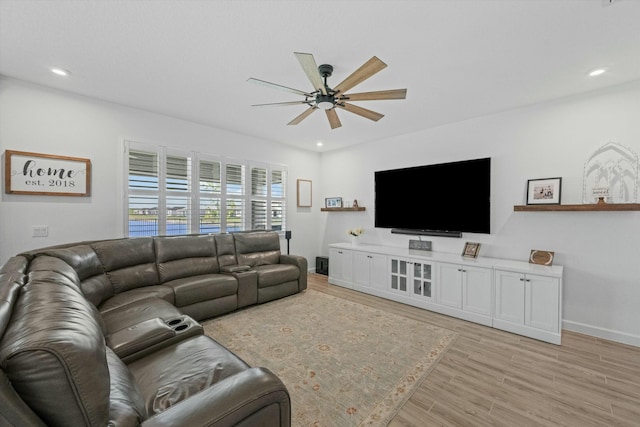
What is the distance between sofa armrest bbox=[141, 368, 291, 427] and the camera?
3.08 ft

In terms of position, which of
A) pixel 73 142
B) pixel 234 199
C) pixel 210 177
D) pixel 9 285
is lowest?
pixel 9 285

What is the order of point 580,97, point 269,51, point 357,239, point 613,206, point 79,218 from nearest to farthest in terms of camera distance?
point 269,51 < point 613,206 < point 580,97 < point 79,218 < point 357,239

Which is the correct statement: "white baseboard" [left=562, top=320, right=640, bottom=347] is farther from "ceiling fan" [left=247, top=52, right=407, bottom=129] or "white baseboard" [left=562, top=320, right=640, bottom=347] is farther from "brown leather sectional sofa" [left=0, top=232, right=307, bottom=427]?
"brown leather sectional sofa" [left=0, top=232, right=307, bottom=427]

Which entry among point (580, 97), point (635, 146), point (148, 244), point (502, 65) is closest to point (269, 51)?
point (502, 65)

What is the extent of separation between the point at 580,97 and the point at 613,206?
1281 mm

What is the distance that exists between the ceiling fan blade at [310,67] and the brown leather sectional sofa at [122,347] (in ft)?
5.88

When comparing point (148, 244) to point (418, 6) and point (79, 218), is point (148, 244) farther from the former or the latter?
point (418, 6)

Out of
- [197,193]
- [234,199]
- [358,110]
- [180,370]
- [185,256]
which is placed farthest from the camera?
[234,199]

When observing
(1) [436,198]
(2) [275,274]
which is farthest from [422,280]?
(2) [275,274]

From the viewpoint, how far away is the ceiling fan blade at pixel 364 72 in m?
1.84

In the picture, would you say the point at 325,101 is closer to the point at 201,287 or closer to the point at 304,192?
the point at 201,287

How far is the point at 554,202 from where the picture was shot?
309 centimetres

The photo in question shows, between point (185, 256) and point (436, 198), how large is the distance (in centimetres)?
366

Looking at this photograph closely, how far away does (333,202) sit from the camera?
18.4 ft
